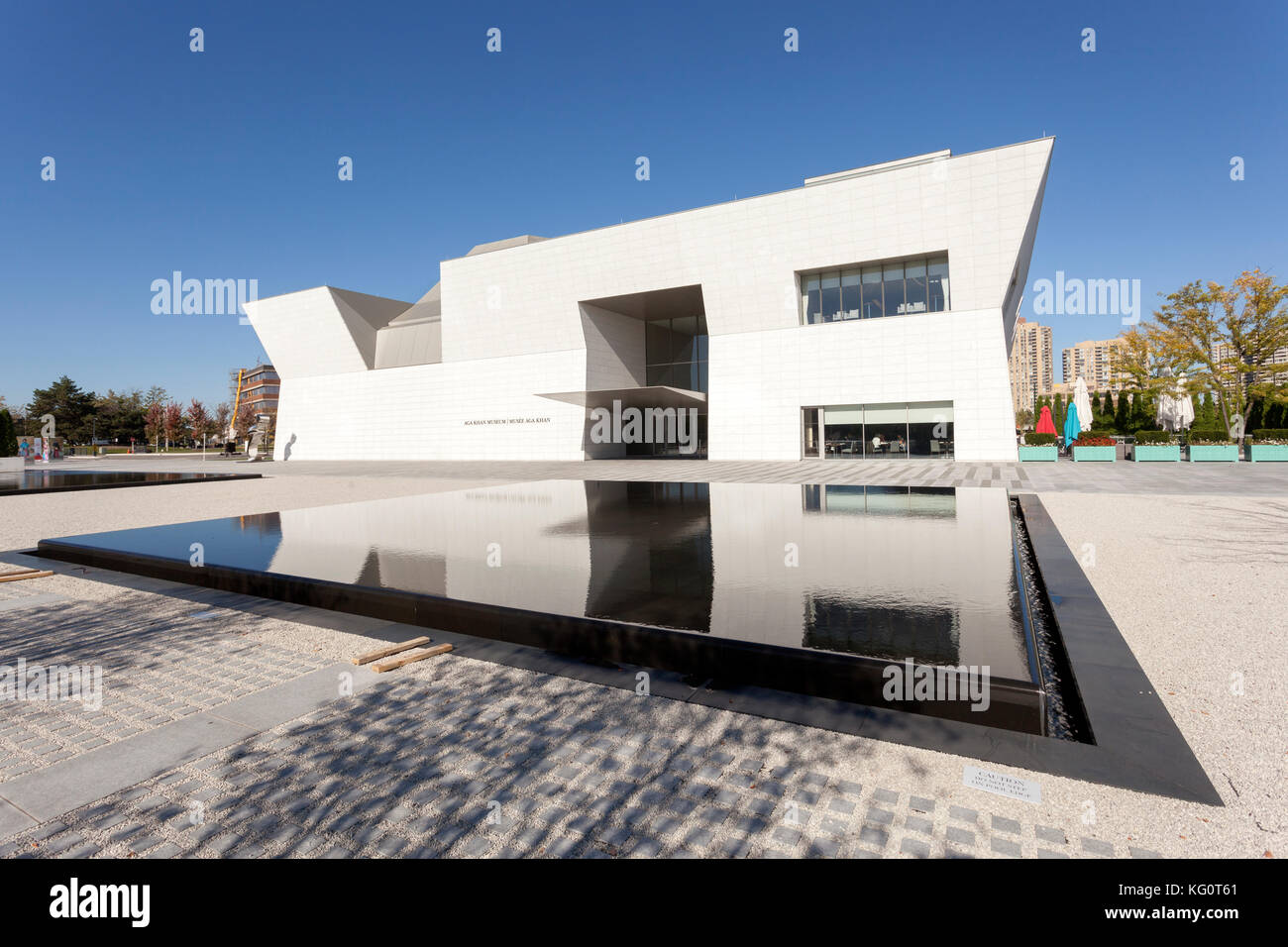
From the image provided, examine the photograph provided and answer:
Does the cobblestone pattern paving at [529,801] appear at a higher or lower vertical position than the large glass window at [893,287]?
lower

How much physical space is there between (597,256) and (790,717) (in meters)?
32.5

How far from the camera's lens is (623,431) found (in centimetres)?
3994

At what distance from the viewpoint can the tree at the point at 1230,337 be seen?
1140 inches

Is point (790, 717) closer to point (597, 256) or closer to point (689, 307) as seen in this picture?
point (597, 256)

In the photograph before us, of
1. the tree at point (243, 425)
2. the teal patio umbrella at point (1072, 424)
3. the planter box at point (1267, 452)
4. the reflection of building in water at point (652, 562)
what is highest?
the tree at point (243, 425)

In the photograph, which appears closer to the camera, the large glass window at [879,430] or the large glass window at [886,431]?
the large glass window at [879,430]

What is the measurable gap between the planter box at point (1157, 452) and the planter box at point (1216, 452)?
22.1 inches

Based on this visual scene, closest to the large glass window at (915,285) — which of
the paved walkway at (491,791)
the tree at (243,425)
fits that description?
the paved walkway at (491,791)

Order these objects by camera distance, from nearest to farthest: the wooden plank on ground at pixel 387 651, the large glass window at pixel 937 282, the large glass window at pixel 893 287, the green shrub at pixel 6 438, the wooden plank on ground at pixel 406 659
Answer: the wooden plank on ground at pixel 406 659, the wooden plank on ground at pixel 387 651, the large glass window at pixel 937 282, the large glass window at pixel 893 287, the green shrub at pixel 6 438

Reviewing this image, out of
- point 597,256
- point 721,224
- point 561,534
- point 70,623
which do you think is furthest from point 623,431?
point 70,623

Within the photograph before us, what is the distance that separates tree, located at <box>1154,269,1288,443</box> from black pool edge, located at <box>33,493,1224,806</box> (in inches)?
1399

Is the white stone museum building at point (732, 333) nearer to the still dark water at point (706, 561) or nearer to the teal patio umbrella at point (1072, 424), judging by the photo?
the teal patio umbrella at point (1072, 424)

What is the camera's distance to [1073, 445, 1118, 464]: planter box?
85.1 feet

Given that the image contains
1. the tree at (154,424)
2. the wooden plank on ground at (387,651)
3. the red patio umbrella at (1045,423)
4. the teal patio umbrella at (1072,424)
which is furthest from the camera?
the tree at (154,424)
